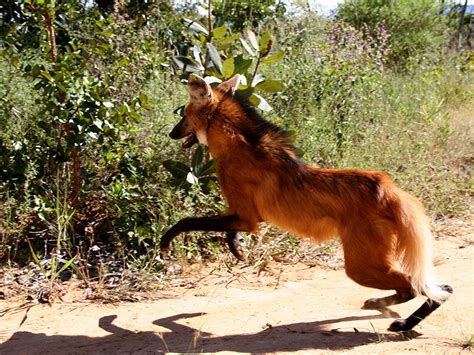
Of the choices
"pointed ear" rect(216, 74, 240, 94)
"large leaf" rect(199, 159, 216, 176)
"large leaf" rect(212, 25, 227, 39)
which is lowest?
"large leaf" rect(199, 159, 216, 176)

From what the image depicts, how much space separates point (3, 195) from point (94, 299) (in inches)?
53.7

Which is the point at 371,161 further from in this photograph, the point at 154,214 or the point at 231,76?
the point at 154,214

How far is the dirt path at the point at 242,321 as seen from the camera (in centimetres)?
366

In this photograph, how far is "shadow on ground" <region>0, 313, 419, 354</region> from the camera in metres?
3.63

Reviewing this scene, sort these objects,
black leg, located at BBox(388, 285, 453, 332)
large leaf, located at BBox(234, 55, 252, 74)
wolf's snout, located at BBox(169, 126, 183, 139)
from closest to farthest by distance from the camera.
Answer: black leg, located at BBox(388, 285, 453, 332) < wolf's snout, located at BBox(169, 126, 183, 139) < large leaf, located at BBox(234, 55, 252, 74)

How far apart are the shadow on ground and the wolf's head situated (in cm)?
149

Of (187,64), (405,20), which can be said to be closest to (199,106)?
(187,64)

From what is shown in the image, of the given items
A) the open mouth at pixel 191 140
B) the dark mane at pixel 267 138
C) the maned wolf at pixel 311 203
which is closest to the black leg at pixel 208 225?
the maned wolf at pixel 311 203

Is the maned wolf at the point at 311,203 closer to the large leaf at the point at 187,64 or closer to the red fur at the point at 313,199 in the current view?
the red fur at the point at 313,199

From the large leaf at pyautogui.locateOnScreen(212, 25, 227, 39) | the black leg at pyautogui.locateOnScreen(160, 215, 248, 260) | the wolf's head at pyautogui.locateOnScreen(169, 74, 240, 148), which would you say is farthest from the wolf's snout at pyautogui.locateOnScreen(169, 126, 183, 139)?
the large leaf at pyautogui.locateOnScreen(212, 25, 227, 39)

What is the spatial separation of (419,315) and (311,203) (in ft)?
3.28

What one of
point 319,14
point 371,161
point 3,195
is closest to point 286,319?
point 3,195

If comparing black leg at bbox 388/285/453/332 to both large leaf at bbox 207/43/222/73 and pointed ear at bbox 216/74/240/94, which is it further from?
large leaf at bbox 207/43/222/73

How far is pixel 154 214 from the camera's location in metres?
5.05
